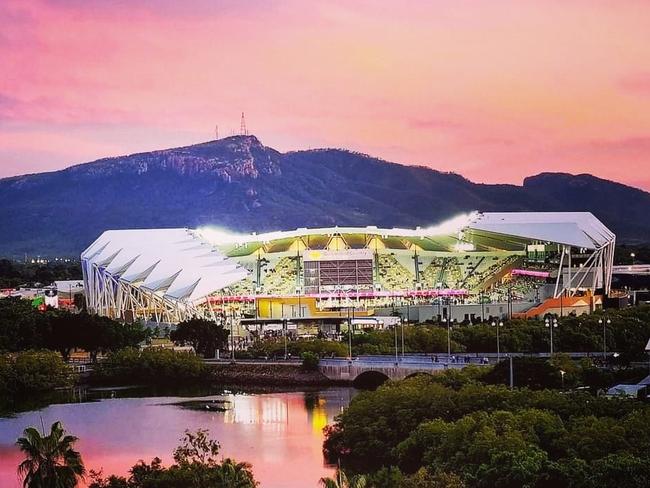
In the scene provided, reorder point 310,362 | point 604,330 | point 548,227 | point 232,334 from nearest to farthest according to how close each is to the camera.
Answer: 1. point 604,330
2. point 310,362
3. point 232,334
4. point 548,227

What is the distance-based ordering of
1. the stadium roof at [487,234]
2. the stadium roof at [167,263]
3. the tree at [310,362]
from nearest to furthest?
the tree at [310,362], the stadium roof at [167,263], the stadium roof at [487,234]

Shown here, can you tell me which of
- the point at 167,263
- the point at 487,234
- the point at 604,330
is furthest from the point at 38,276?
the point at 604,330

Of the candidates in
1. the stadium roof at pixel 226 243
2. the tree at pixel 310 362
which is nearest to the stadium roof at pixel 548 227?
the stadium roof at pixel 226 243

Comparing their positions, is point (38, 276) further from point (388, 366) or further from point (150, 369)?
point (388, 366)

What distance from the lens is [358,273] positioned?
400 feet

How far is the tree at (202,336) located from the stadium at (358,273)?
12393 millimetres

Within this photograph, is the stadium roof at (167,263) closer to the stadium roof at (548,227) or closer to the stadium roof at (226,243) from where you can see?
the stadium roof at (226,243)

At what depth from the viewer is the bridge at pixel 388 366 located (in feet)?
240

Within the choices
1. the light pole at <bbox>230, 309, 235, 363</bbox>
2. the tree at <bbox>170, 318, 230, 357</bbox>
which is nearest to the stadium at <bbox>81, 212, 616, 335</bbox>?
the light pole at <bbox>230, 309, 235, 363</bbox>

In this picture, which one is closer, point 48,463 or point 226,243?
point 48,463

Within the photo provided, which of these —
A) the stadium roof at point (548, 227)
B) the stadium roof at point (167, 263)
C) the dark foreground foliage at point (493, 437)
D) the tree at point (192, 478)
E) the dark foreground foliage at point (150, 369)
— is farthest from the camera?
the stadium roof at point (548, 227)

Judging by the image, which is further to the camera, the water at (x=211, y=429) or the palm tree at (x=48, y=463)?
the water at (x=211, y=429)

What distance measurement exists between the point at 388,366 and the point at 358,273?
1766 inches

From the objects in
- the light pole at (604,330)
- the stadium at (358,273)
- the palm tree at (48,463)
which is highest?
the stadium at (358,273)
